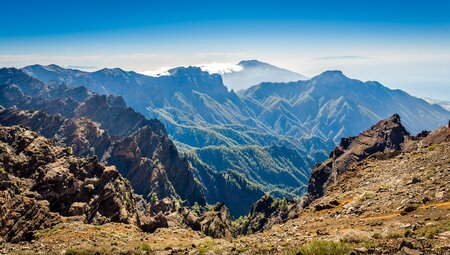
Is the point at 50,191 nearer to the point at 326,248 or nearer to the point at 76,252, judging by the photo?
the point at 76,252

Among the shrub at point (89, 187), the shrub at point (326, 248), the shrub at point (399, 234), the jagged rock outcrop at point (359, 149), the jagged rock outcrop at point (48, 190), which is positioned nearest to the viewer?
the shrub at point (326, 248)

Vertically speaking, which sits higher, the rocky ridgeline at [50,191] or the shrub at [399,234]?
the shrub at [399,234]

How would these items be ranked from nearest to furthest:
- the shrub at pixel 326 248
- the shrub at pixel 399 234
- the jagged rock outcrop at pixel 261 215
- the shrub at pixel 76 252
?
the shrub at pixel 326 248
the shrub at pixel 399 234
the shrub at pixel 76 252
the jagged rock outcrop at pixel 261 215

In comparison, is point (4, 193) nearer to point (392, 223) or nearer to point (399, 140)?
point (392, 223)

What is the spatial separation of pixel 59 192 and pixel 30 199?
996 centimetres

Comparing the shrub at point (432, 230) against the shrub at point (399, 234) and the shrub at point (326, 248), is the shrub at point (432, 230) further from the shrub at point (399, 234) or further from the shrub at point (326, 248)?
the shrub at point (326, 248)

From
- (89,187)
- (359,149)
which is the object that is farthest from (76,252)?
(359,149)

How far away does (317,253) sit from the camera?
2223 centimetres

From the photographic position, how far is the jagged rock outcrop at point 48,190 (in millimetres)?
39938

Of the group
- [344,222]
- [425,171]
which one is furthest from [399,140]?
[344,222]

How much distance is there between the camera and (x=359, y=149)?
122 metres

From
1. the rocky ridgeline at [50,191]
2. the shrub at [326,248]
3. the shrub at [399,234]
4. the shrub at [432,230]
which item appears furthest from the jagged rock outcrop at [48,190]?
the shrub at [432,230]

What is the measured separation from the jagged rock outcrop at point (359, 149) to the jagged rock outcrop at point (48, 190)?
71195mm

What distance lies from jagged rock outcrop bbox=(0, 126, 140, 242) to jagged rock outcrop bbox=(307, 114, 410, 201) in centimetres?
7119
